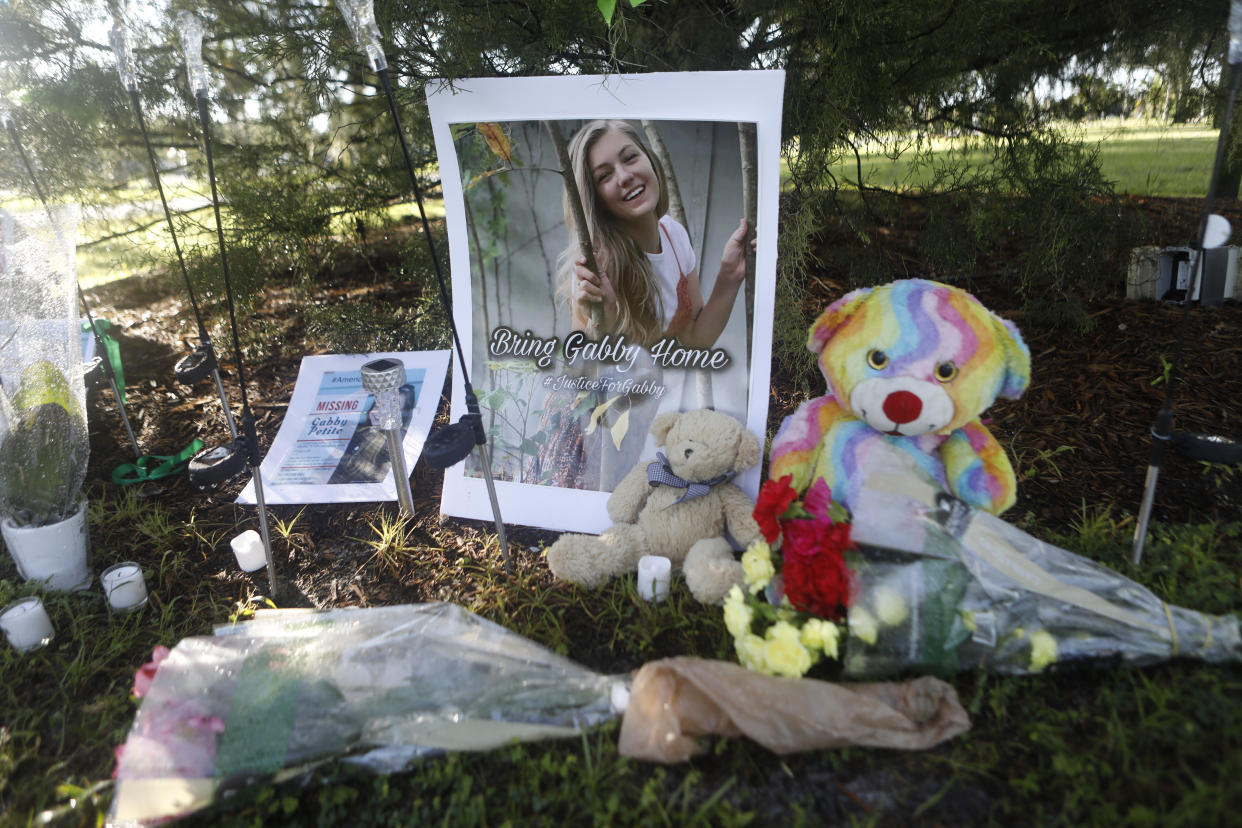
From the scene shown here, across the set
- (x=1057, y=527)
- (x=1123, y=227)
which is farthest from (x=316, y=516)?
(x=1123, y=227)

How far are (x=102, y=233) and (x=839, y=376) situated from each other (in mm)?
3217

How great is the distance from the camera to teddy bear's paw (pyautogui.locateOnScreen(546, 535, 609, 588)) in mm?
1706

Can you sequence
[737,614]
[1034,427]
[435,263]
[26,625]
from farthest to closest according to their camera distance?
[1034,427] < [26,625] < [435,263] < [737,614]

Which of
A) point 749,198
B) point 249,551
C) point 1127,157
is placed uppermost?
point 1127,157

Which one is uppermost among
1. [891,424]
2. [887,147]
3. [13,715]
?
[887,147]

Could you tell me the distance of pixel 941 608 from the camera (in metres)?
1.30

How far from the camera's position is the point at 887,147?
224 cm

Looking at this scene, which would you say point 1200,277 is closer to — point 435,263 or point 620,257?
point 620,257

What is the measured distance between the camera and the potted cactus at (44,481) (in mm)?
1808

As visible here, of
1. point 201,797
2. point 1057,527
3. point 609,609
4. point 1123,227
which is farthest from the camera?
point 1123,227

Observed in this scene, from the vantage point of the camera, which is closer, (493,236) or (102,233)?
(493,236)

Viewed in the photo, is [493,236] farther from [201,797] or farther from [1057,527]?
[1057,527]

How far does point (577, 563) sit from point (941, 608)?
797 millimetres

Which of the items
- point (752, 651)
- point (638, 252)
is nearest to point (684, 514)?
point (752, 651)
